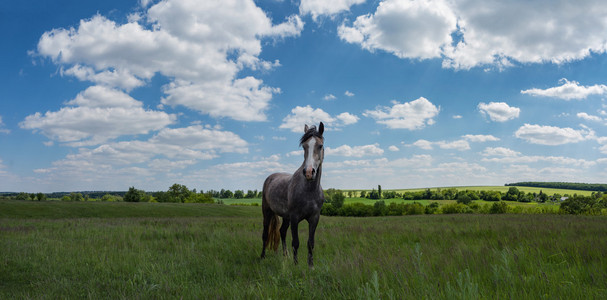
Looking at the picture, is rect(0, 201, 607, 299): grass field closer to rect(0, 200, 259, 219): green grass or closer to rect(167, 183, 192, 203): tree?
rect(0, 200, 259, 219): green grass

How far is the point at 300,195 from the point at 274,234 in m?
2.44

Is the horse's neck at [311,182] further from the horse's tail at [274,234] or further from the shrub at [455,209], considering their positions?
the shrub at [455,209]

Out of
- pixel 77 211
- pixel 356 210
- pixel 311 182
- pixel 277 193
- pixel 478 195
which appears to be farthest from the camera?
pixel 478 195

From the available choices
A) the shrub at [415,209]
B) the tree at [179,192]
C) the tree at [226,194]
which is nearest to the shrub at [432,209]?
the shrub at [415,209]

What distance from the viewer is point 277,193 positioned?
787 cm

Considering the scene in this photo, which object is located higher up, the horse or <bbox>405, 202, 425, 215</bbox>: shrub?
the horse

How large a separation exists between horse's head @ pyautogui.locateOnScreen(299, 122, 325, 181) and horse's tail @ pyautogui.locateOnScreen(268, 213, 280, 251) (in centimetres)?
335

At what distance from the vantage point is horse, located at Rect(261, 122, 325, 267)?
5.97m

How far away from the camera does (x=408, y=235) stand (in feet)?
32.8

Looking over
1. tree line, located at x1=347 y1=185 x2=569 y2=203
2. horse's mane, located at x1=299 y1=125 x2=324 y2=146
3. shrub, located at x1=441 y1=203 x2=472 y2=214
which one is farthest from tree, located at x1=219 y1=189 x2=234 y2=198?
horse's mane, located at x1=299 y1=125 x2=324 y2=146

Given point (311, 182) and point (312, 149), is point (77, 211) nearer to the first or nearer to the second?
point (311, 182)

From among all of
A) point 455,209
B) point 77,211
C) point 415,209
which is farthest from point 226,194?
point 77,211

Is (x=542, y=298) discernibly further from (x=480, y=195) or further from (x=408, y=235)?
(x=480, y=195)

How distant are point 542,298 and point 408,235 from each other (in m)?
7.69
